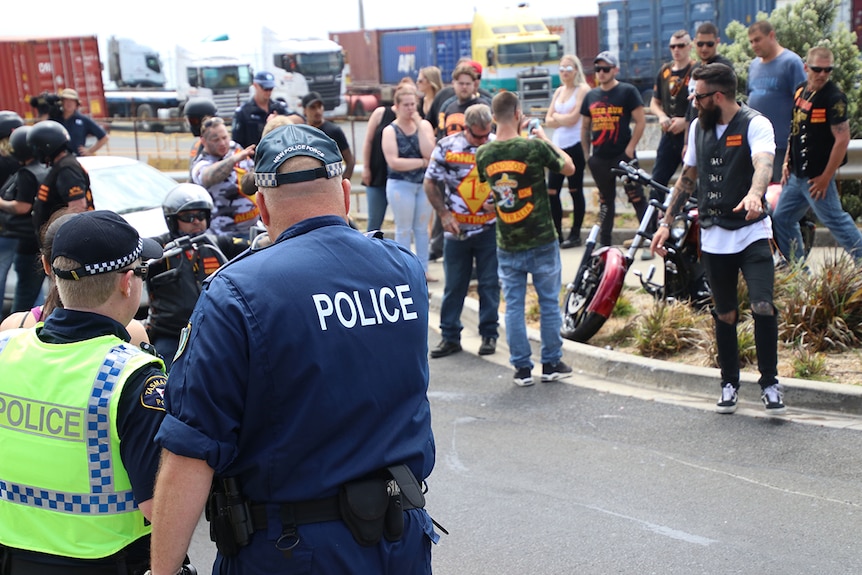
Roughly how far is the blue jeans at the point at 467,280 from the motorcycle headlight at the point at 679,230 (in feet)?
4.63

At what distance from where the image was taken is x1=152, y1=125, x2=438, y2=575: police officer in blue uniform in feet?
8.07

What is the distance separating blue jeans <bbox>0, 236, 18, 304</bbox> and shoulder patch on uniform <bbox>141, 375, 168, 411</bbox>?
670 centimetres

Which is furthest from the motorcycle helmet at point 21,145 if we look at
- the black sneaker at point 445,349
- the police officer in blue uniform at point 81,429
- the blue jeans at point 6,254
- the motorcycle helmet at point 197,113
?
the police officer in blue uniform at point 81,429

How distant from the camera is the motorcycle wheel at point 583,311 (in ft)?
26.5

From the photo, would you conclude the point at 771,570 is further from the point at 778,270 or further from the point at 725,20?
the point at 725,20

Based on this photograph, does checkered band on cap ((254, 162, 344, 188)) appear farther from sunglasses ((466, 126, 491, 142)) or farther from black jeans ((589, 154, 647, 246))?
black jeans ((589, 154, 647, 246))

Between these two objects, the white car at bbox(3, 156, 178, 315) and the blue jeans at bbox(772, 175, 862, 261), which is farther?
the white car at bbox(3, 156, 178, 315)

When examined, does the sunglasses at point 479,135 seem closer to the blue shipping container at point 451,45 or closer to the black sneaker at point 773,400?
the black sneaker at point 773,400

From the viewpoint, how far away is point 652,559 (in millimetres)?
4645

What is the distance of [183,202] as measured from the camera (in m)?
5.74

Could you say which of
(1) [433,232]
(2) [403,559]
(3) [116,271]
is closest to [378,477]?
(2) [403,559]

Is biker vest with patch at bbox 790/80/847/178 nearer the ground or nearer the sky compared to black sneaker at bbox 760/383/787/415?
nearer the sky

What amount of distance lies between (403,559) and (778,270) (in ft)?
20.6

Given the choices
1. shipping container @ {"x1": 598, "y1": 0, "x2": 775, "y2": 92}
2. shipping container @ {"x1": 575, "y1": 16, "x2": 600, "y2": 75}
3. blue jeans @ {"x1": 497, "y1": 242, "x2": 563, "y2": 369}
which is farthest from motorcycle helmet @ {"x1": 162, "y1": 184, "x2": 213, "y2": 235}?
shipping container @ {"x1": 575, "y1": 16, "x2": 600, "y2": 75}
